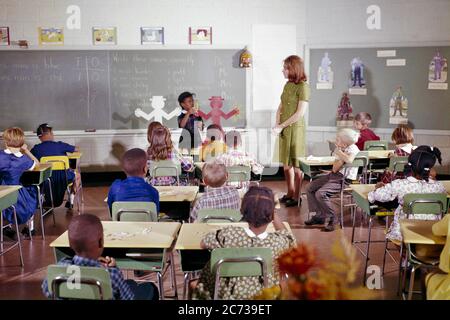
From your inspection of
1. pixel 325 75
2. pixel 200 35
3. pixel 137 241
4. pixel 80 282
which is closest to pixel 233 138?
pixel 200 35

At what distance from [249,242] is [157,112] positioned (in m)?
5.55

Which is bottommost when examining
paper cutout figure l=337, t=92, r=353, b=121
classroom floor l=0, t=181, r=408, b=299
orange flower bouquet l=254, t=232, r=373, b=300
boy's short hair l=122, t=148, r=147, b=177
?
classroom floor l=0, t=181, r=408, b=299

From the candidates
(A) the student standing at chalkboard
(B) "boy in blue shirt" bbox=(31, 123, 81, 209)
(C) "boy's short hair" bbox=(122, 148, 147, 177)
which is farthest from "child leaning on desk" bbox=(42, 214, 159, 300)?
(A) the student standing at chalkboard

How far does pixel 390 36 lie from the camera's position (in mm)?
7898

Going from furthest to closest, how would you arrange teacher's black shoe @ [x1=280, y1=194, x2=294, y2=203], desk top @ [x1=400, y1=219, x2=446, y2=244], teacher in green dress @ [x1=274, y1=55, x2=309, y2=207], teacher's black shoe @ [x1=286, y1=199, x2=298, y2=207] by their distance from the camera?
teacher's black shoe @ [x1=280, y1=194, x2=294, y2=203] < teacher's black shoe @ [x1=286, y1=199, x2=298, y2=207] < teacher in green dress @ [x1=274, y1=55, x2=309, y2=207] < desk top @ [x1=400, y1=219, x2=446, y2=244]

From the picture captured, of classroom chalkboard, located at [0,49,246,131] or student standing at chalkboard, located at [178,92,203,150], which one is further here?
classroom chalkboard, located at [0,49,246,131]

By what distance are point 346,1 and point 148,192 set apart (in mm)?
5146

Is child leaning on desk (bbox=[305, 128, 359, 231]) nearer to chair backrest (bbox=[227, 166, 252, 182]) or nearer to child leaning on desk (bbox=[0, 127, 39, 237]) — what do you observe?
chair backrest (bbox=[227, 166, 252, 182])

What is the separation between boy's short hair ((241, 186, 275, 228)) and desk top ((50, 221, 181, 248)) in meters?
0.55

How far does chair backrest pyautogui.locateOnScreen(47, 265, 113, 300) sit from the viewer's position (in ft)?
7.97

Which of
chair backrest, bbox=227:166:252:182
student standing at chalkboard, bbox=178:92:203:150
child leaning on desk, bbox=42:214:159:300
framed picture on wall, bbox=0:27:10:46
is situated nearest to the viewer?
child leaning on desk, bbox=42:214:159:300

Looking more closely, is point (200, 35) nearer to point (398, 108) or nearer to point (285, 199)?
point (285, 199)
